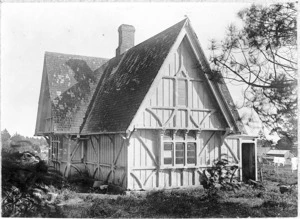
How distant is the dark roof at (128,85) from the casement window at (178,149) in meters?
2.13

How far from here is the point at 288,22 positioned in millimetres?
8734

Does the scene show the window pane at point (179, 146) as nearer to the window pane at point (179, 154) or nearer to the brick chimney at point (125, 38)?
the window pane at point (179, 154)

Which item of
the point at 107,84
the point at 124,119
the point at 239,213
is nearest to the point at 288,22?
the point at 239,213

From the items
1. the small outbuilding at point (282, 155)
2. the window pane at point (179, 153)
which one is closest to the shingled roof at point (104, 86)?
the window pane at point (179, 153)

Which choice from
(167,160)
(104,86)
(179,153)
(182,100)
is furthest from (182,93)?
(104,86)

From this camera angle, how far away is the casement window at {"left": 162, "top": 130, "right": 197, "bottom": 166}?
14.2 m

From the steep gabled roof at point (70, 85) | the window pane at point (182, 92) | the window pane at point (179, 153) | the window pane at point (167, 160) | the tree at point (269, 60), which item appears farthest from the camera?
the steep gabled roof at point (70, 85)

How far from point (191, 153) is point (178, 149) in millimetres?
699

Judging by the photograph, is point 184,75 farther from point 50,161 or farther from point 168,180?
point 50,161

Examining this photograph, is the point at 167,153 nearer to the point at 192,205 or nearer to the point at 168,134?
the point at 168,134

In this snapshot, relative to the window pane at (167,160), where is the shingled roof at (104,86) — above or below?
above

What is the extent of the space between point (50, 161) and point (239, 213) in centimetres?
1395

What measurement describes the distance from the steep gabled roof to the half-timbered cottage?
0.24ft

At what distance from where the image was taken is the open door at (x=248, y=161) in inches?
702
